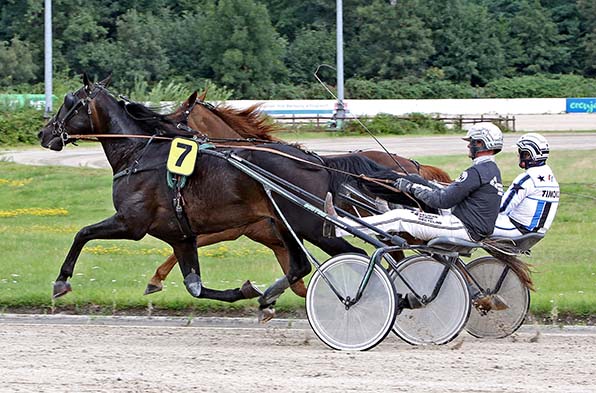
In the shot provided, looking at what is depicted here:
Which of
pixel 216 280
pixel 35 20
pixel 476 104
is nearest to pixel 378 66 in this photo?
pixel 476 104

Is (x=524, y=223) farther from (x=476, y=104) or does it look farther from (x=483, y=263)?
(x=476, y=104)

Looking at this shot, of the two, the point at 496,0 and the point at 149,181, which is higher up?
the point at 496,0

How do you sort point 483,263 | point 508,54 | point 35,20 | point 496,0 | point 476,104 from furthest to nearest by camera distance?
1. point 496,0
2. point 508,54
3. point 35,20
4. point 476,104
5. point 483,263

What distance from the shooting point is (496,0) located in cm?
6581

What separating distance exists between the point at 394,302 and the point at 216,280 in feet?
12.5

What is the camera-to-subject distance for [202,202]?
8586 mm

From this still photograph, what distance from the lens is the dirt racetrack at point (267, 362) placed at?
640 cm

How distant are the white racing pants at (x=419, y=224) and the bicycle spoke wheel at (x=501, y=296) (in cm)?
65

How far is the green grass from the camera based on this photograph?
10094 millimetres

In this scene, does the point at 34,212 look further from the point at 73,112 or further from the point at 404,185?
the point at 404,185

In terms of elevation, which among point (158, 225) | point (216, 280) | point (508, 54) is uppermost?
point (508, 54)

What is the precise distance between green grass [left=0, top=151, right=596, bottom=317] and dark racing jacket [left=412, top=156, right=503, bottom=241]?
1.85m

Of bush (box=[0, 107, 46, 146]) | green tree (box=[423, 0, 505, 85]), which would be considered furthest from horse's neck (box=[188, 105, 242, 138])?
green tree (box=[423, 0, 505, 85])

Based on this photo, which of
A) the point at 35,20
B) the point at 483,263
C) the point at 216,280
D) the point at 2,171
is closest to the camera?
the point at 483,263
